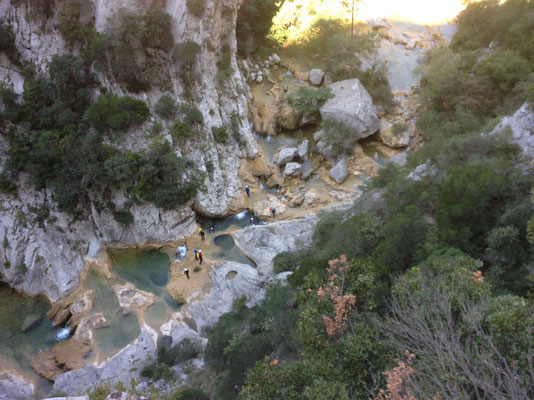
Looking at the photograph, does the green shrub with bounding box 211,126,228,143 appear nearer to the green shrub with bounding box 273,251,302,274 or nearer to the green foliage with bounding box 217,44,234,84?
the green foliage with bounding box 217,44,234,84

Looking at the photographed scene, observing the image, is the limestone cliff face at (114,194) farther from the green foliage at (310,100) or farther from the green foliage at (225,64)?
the green foliage at (310,100)

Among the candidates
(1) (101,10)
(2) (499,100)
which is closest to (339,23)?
(2) (499,100)

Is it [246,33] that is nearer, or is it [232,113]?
[232,113]

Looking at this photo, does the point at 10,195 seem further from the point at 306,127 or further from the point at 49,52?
the point at 306,127

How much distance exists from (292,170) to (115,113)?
14062 mm

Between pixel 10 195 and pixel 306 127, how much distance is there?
23752 millimetres

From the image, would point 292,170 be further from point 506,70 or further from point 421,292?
point 421,292

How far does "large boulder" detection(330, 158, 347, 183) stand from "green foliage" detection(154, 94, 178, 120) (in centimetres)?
1373

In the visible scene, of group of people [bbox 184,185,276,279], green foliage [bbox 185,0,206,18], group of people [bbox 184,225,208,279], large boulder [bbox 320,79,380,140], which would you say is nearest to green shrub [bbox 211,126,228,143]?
group of people [bbox 184,185,276,279]

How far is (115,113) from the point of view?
77.0ft

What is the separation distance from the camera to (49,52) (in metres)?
24.0

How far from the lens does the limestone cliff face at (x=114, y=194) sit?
Result: 72.3 feet

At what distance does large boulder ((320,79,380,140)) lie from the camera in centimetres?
2773

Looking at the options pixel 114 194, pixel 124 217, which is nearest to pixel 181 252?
pixel 124 217
